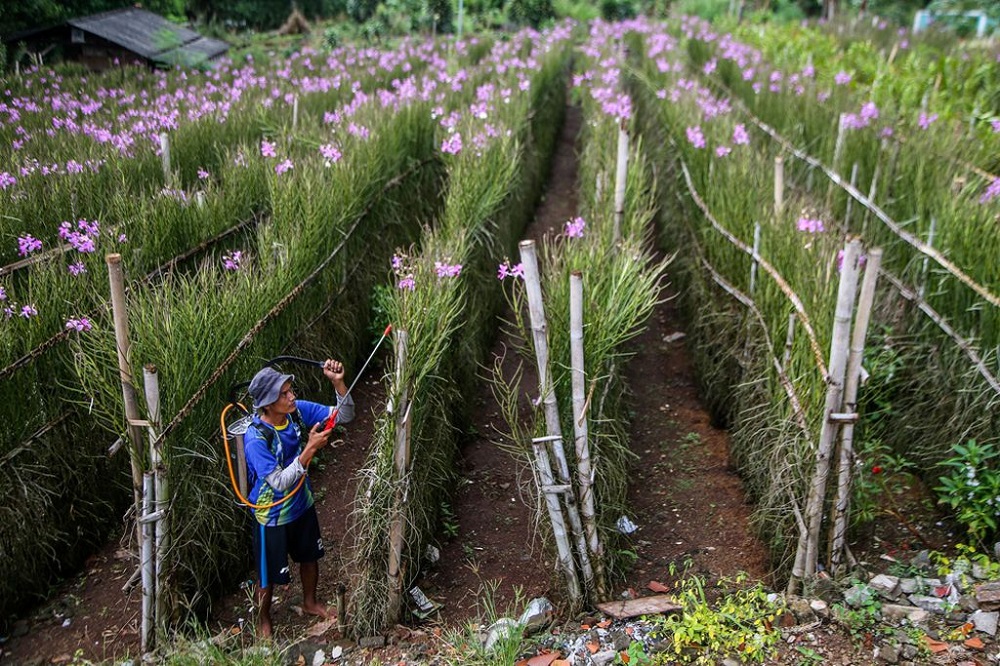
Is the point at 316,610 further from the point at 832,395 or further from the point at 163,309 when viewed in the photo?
the point at 832,395

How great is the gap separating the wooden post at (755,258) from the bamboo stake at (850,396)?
3.68 feet

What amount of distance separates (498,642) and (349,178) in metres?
3.54

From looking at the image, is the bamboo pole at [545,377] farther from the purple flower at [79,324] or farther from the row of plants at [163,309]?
the purple flower at [79,324]

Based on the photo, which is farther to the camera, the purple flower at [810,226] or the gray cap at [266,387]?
the purple flower at [810,226]

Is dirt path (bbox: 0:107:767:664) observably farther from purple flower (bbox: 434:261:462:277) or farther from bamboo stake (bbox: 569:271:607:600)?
purple flower (bbox: 434:261:462:277)

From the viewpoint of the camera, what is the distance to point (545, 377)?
326 centimetres

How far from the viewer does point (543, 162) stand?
10172 mm

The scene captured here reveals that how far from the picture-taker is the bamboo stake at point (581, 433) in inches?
129

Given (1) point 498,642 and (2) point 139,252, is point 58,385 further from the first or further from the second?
(1) point 498,642

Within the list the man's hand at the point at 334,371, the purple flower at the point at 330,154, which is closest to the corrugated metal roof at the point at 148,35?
the purple flower at the point at 330,154

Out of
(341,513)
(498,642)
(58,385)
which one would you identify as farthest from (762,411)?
(58,385)

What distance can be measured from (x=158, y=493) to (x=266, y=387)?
568 millimetres

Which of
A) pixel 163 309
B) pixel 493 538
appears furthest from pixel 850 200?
pixel 163 309

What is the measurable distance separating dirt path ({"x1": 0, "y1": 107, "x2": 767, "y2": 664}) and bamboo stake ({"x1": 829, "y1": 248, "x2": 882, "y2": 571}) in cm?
46
